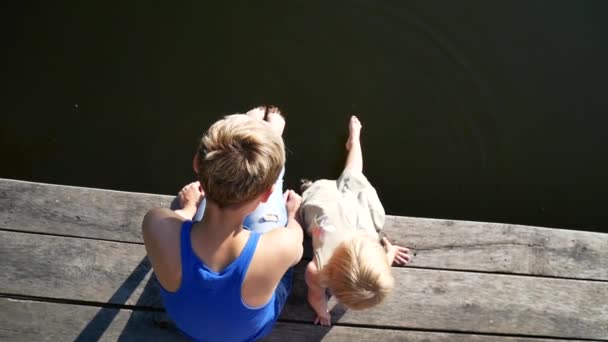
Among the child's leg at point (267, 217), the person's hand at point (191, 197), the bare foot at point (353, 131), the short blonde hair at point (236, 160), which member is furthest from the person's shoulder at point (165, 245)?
the bare foot at point (353, 131)

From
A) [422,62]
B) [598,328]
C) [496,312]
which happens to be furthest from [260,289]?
[422,62]

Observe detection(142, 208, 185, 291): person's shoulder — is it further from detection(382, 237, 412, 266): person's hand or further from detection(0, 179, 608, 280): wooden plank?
detection(382, 237, 412, 266): person's hand

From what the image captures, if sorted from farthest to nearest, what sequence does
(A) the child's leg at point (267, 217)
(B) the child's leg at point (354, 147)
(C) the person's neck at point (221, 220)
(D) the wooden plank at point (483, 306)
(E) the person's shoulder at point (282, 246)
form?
(B) the child's leg at point (354, 147)
(D) the wooden plank at point (483, 306)
(A) the child's leg at point (267, 217)
(E) the person's shoulder at point (282, 246)
(C) the person's neck at point (221, 220)

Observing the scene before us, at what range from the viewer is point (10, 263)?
2.23 metres

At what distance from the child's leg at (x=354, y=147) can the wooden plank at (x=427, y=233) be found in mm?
347

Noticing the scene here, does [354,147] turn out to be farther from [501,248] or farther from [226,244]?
[226,244]

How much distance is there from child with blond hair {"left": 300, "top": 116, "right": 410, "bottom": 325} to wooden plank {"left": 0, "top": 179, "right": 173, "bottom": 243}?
0.73m

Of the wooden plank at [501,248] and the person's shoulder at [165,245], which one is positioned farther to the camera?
the wooden plank at [501,248]

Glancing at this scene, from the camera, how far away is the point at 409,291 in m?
2.32

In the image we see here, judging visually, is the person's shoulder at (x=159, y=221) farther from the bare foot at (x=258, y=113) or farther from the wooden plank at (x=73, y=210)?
the bare foot at (x=258, y=113)

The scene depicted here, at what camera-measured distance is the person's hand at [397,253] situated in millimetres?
2324

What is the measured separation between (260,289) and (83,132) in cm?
196

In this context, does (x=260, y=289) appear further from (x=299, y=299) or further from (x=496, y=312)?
(x=496, y=312)

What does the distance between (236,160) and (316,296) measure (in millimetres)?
914
